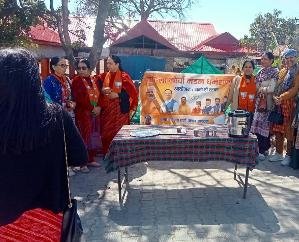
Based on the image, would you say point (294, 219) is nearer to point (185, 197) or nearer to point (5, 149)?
point (185, 197)

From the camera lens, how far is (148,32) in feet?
61.9

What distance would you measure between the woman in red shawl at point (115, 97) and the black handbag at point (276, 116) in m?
2.27

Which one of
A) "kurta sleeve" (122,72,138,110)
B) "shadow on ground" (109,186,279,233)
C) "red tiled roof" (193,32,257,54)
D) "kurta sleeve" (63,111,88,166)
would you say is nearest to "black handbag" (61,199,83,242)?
"kurta sleeve" (63,111,88,166)

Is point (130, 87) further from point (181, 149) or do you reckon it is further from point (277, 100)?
point (277, 100)

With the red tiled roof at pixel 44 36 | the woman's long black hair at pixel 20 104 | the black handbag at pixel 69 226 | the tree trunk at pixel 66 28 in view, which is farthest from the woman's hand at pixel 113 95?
the red tiled roof at pixel 44 36

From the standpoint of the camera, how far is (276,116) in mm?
6398

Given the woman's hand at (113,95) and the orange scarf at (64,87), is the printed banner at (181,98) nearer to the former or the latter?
the woman's hand at (113,95)

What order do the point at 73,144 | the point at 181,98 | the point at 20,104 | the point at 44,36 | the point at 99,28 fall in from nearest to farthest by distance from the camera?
the point at 20,104, the point at 73,144, the point at 181,98, the point at 99,28, the point at 44,36

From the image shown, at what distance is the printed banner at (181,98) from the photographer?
24.1 ft

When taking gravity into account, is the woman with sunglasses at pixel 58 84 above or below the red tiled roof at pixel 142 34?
below

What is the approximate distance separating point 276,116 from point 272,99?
0.30 meters

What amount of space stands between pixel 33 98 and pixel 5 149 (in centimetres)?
25

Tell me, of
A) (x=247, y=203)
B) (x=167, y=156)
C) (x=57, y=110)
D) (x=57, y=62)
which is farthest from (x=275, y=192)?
(x=57, y=110)

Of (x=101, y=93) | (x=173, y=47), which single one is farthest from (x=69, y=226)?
(x=173, y=47)
